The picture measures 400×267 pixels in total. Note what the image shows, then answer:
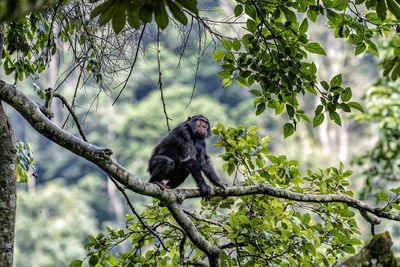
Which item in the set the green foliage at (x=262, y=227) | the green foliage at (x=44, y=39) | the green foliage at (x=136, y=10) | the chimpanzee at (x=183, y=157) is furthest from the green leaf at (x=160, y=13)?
the chimpanzee at (x=183, y=157)

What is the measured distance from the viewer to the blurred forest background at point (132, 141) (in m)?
13.3

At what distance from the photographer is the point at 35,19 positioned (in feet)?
9.71

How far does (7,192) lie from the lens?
221 centimetres

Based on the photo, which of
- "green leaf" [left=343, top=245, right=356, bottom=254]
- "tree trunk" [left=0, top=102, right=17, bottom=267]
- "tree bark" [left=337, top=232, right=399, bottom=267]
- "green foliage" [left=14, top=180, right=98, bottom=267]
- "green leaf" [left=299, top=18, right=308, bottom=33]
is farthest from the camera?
"green foliage" [left=14, top=180, right=98, bottom=267]

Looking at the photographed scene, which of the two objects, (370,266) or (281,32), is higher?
(281,32)

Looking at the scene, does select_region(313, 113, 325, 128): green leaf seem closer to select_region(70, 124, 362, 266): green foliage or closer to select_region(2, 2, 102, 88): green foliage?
select_region(70, 124, 362, 266): green foliage

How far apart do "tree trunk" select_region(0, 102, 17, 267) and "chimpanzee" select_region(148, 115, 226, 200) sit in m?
1.56

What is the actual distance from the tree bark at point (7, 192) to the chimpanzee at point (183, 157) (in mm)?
1560

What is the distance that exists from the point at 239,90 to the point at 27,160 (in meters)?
14.9

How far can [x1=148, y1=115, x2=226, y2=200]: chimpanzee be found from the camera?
3750 millimetres

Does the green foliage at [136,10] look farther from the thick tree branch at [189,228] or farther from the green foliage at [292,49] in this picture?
the thick tree branch at [189,228]

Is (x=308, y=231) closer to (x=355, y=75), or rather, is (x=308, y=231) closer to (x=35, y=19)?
(x=35, y=19)

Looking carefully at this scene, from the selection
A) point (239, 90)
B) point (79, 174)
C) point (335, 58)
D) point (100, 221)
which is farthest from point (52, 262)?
point (335, 58)

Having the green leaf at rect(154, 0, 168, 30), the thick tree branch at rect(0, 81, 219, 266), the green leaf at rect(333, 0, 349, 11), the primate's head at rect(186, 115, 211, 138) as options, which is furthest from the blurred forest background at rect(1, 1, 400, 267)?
the green leaf at rect(154, 0, 168, 30)
